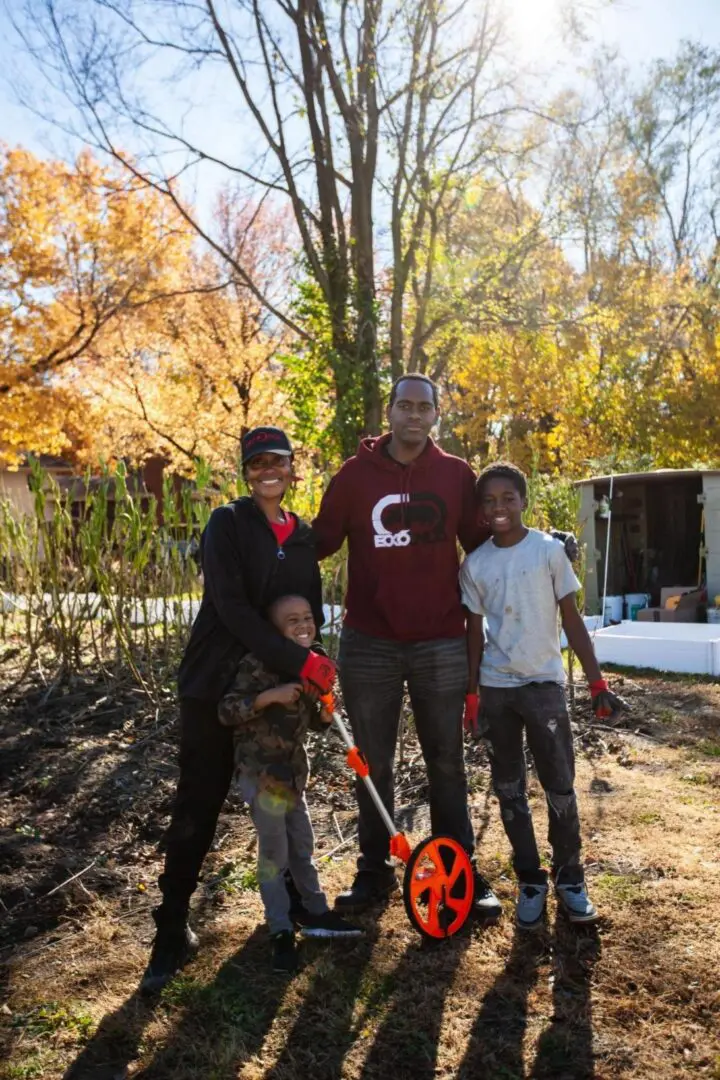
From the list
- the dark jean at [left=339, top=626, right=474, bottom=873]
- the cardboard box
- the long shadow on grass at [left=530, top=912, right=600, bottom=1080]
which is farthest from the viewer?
the cardboard box

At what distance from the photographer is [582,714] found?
6.13m

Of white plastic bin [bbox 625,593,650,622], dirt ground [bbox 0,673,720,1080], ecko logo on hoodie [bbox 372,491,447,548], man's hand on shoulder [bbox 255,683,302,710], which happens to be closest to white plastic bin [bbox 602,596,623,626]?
white plastic bin [bbox 625,593,650,622]

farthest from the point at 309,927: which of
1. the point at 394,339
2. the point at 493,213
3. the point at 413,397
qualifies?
the point at 493,213

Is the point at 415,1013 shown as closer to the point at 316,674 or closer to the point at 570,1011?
the point at 570,1011

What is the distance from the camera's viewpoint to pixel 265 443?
295cm

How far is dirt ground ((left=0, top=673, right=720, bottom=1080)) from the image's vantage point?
95.7 inches

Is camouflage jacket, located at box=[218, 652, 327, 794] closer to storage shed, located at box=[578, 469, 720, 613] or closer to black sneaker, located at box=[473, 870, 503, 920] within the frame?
black sneaker, located at box=[473, 870, 503, 920]

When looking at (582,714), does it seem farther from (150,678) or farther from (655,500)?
(655,500)

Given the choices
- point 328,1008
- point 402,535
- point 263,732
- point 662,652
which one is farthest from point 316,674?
point 662,652

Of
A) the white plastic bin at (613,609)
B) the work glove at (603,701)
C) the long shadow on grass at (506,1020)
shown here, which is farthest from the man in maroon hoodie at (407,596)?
the white plastic bin at (613,609)

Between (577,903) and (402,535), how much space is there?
1.37 m

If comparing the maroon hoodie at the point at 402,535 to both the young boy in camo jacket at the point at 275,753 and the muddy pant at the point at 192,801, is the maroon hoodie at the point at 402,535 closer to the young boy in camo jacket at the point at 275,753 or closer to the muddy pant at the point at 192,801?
the young boy in camo jacket at the point at 275,753

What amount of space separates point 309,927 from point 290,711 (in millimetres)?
760

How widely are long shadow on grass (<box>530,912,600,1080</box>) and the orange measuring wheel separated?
34 cm
